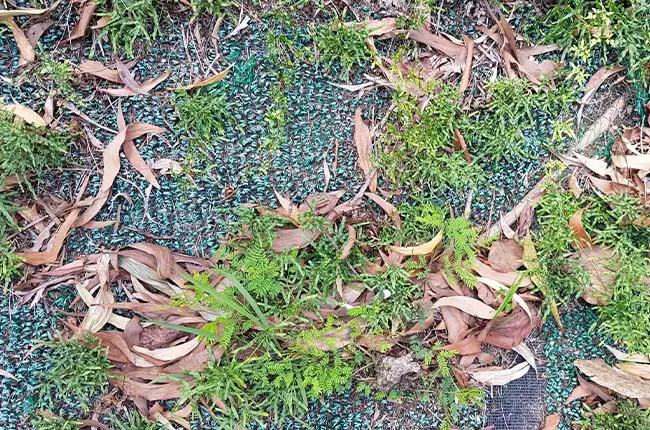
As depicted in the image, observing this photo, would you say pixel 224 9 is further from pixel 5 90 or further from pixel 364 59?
pixel 5 90

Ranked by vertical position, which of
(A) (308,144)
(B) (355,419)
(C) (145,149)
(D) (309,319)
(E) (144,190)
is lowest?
(B) (355,419)

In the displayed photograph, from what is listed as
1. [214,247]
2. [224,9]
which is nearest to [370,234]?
[214,247]

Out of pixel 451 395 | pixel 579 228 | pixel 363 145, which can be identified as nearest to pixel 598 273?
pixel 579 228

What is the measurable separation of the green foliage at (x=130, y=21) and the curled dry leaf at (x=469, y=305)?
1.73 meters

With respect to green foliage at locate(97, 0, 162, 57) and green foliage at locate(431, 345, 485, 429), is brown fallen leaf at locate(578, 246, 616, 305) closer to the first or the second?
green foliage at locate(431, 345, 485, 429)

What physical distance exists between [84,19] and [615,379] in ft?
9.35

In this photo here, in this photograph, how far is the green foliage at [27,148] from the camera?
2080 millimetres

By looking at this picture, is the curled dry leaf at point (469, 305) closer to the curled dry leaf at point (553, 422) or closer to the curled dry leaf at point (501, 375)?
the curled dry leaf at point (501, 375)

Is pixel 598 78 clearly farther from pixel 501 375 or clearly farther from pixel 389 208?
pixel 501 375

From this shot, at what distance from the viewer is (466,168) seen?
2.30m

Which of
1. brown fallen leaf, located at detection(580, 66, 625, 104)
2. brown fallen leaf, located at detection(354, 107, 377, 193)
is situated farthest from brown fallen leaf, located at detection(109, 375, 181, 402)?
brown fallen leaf, located at detection(580, 66, 625, 104)

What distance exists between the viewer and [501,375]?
7.62ft

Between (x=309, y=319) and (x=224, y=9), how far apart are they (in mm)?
1417

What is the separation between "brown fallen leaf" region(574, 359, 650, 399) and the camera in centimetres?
231
